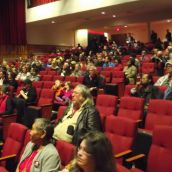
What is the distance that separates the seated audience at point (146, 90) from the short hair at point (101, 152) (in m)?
2.80

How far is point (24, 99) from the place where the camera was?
5.66 meters

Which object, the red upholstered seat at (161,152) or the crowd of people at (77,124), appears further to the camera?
the red upholstered seat at (161,152)

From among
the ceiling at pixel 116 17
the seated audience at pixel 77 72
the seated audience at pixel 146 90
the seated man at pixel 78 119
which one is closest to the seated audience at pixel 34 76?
the seated audience at pixel 77 72

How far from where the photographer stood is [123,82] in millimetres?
6492

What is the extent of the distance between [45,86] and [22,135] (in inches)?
146

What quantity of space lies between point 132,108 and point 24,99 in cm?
250

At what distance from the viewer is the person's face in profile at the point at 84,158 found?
143 cm

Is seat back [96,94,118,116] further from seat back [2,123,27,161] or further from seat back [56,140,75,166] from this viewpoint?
seat back [56,140,75,166]

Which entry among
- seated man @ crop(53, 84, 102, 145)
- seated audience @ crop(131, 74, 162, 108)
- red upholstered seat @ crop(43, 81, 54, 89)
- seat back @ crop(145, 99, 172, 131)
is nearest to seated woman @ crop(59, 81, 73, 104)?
red upholstered seat @ crop(43, 81, 54, 89)

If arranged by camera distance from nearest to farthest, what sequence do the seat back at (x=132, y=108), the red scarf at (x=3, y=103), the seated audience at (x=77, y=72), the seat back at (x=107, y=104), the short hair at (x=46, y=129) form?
the short hair at (x=46, y=129) < the seat back at (x=132, y=108) < the seat back at (x=107, y=104) < the red scarf at (x=3, y=103) < the seated audience at (x=77, y=72)

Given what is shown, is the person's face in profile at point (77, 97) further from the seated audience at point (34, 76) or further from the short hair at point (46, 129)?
the seated audience at point (34, 76)

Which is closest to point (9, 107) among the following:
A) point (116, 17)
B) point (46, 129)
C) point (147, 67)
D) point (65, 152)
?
point (46, 129)

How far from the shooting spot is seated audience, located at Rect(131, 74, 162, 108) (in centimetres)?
418

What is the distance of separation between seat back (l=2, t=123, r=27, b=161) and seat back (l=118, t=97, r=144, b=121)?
1.32 metres
